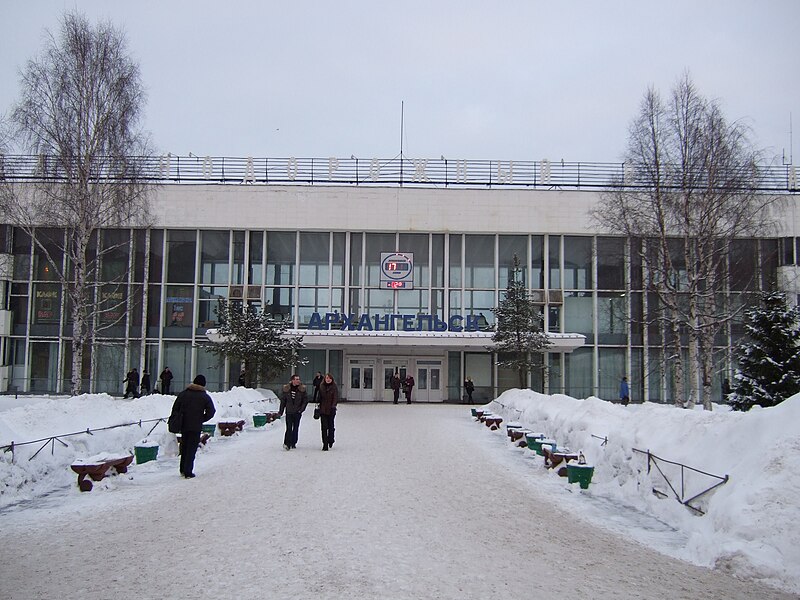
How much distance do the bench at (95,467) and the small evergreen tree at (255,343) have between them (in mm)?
19014

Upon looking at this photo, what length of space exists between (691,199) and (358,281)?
18.4 meters

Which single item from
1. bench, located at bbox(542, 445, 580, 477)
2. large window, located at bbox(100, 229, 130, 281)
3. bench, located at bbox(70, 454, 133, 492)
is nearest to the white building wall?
large window, located at bbox(100, 229, 130, 281)

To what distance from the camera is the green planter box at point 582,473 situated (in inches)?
425

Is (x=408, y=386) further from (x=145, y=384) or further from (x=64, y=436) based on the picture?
(x=64, y=436)

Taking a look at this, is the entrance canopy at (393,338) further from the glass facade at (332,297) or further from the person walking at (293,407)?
the person walking at (293,407)

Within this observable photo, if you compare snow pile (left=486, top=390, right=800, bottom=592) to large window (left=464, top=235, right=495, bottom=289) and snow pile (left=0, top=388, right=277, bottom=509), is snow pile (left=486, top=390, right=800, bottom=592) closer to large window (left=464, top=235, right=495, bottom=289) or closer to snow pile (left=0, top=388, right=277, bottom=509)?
snow pile (left=0, top=388, right=277, bottom=509)

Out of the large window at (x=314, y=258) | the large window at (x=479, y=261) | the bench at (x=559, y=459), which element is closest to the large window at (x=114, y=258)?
the large window at (x=314, y=258)

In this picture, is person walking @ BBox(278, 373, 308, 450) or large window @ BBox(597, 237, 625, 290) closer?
person walking @ BBox(278, 373, 308, 450)

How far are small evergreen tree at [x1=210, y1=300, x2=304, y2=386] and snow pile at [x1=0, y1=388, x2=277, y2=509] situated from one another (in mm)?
12487

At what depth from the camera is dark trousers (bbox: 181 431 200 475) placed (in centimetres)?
1140

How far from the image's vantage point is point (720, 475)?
8000 millimetres

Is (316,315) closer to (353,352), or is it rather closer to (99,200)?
(353,352)

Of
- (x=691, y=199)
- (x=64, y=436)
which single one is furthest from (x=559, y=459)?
(x=691, y=199)

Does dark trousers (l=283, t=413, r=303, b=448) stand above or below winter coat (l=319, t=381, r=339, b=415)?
below
